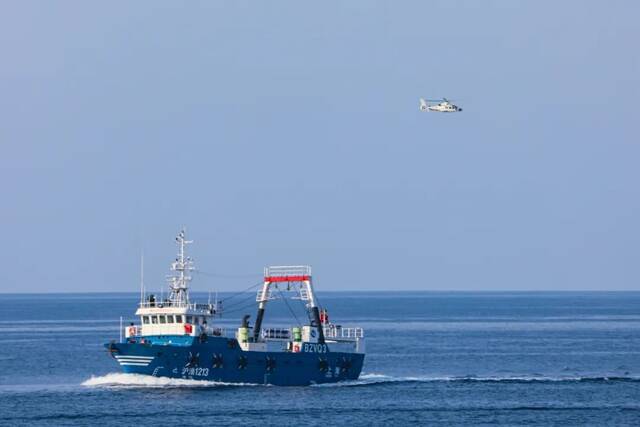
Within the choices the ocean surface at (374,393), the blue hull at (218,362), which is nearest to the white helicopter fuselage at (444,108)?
the ocean surface at (374,393)

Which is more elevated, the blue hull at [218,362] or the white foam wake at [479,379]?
the blue hull at [218,362]

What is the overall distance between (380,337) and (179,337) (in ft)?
253

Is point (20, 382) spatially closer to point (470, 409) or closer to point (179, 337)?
point (179, 337)

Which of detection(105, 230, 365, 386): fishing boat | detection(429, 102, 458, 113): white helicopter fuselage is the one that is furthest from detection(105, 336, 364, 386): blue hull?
detection(429, 102, 458, 113): white helicopter fuselage

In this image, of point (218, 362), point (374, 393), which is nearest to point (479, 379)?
point (374, 393)

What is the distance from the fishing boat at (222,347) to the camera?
280 feet

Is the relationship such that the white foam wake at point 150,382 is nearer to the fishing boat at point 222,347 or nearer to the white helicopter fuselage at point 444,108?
the fishing boat at point 222,347

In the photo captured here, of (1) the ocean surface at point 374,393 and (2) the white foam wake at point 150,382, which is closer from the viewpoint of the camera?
(1) the ocean surface at point 374,393

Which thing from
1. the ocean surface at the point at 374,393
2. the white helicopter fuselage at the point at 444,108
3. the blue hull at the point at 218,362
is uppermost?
the white helicopter fuselage at the point at 444,108

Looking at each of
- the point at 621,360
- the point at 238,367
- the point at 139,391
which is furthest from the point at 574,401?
the point at 621,360

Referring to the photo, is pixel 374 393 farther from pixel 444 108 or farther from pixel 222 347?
pixel 444 108

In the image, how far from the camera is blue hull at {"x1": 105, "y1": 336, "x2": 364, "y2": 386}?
85.1 m

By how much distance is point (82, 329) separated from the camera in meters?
187

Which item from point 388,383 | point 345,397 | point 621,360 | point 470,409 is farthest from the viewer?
point 621,360
